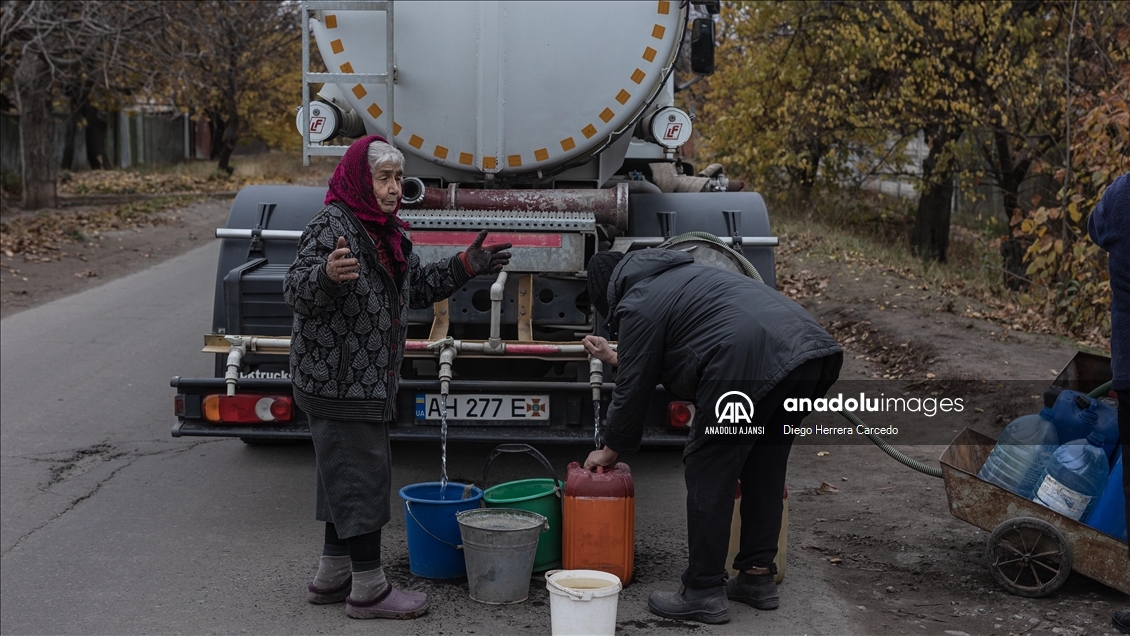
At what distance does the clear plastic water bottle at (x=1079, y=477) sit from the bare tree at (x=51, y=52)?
14510 millimetres

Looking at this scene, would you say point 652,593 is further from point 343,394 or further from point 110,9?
point 110,9

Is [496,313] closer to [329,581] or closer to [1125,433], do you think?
[329,581]

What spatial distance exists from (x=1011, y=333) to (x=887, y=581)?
490cm

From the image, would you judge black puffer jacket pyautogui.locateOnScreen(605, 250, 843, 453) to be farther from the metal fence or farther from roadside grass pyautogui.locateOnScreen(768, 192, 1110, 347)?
the metal fence

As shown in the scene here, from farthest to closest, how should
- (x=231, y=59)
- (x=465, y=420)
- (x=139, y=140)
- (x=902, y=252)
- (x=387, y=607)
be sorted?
(x=139, y=140), (x=231, y=59), (x=902, y=252), (x=465, y=420), (x=387, y=607)

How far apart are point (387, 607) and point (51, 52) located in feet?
49.3

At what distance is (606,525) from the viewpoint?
4.35 meters

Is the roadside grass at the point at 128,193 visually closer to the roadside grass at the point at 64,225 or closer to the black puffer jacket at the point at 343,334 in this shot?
the roadside grass at the point at 64,225

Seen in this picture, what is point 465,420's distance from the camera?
510 cm

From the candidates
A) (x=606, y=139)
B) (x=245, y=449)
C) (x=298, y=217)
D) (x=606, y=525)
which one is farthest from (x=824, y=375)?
(x=245, y=449)

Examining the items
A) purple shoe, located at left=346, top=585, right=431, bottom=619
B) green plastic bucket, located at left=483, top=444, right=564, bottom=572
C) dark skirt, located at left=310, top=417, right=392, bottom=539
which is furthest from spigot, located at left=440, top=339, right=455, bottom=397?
purple shoe, located at left=346, top=585, right=431, bottom=619

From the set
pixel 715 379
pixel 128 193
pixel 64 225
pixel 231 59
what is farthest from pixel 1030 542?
pixel 231 59

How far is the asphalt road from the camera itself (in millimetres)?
4176

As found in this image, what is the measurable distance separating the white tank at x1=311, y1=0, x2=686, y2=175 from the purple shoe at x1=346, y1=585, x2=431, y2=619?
2334 millimetres
